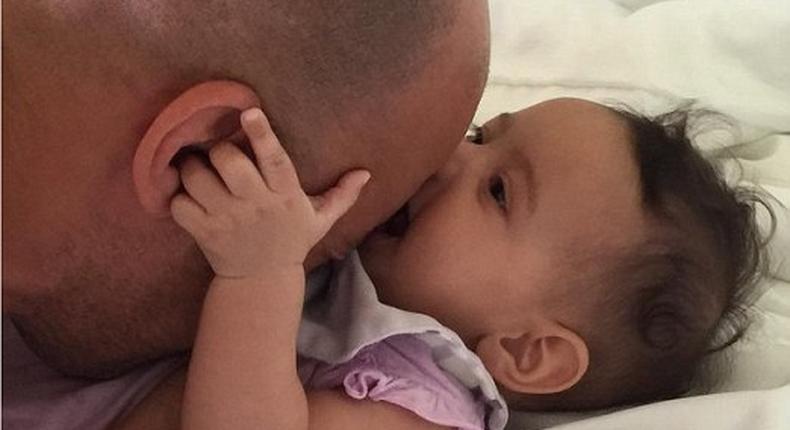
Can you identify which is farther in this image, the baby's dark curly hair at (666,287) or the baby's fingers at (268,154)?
the baby's dark curly hair at (666,287)

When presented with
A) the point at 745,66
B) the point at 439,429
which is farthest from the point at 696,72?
the point at 439,429

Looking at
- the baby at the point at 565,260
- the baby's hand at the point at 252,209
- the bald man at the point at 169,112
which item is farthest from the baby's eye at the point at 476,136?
the baby's hand at the point at 252,209

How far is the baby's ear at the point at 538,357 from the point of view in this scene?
0.90 metres

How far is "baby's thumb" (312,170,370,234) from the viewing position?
0.76 m

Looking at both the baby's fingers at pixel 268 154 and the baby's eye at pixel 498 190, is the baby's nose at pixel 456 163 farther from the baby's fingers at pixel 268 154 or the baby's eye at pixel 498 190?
the baby's fingers at pixel 268 154

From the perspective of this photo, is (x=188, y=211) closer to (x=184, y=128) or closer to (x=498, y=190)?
(x=184, y=128)

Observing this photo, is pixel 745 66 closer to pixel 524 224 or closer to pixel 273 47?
pixel 524 224

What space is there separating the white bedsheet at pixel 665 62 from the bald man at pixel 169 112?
44 cm

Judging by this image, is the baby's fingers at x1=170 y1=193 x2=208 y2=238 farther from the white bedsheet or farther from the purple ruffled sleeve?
the white bedsheet

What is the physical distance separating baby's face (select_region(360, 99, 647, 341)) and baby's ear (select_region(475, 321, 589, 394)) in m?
0.01

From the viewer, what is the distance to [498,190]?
924 millimetres

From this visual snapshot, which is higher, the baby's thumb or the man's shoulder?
the baby's thumb

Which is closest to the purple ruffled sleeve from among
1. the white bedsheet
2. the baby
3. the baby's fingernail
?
the baby

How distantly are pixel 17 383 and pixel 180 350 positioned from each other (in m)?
0.13
